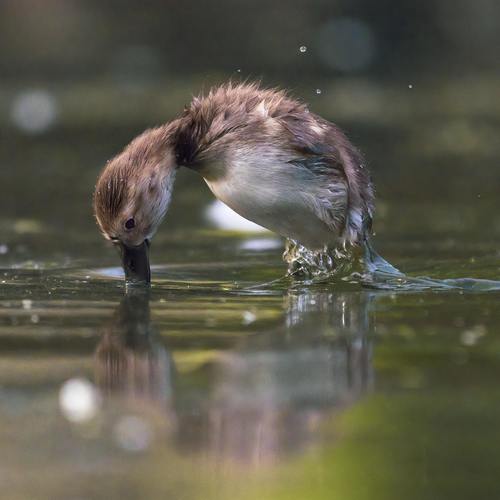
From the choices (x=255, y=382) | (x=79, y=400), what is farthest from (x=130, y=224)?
(x=79, y=400)

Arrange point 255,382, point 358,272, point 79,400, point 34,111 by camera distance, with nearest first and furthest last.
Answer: point 79,400, point 255,382, point 358,272, point 34,111

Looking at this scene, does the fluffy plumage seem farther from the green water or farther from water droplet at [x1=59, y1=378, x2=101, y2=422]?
water droplet at [x1=59, y1=378, x2=101, y2=422]

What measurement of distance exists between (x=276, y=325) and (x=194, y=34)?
671 inches

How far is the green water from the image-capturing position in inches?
161

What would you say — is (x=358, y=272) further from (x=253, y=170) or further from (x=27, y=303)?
(x=27, y=303)

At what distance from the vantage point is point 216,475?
4.07 m

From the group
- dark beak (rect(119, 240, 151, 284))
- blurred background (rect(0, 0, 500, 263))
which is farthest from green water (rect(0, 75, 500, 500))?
blurred background (rect(0, 0, 500, 263))

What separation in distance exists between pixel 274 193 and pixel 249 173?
177 mm

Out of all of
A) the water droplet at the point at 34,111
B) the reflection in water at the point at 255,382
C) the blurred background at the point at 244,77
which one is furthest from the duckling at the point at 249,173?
the water droplet at the point at 34,111

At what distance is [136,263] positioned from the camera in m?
7.97

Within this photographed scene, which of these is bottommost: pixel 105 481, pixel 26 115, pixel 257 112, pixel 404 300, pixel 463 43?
pixel 105 481

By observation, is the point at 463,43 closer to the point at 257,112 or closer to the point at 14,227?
the point at 14,227

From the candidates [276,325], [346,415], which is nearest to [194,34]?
A: [276,325]

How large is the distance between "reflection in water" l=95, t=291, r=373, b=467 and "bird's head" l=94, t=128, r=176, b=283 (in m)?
1.35
